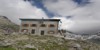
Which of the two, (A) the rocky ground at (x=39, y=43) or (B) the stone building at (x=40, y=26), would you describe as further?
(B) the stone building at (x=40, y=26)

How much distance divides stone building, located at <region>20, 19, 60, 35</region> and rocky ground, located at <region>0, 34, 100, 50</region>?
12.9m

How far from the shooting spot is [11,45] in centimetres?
7412

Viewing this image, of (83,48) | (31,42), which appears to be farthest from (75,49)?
(31,42)

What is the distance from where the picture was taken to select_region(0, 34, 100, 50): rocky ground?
73250 millimetres

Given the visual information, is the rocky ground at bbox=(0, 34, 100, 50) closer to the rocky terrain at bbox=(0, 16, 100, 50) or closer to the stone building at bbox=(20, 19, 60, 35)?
the rocky terrain at bbox=(0, 16, 100, 50)

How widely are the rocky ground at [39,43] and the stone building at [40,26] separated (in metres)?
12.9

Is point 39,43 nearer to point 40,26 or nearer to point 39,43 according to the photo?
point 39,43

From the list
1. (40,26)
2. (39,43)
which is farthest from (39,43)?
(40,26)

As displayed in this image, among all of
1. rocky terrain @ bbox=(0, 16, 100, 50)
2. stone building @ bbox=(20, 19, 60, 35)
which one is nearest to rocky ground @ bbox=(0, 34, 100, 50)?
rocky terrain @ bbox=(0, 16, 100, 50)

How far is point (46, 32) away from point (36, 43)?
2143cm

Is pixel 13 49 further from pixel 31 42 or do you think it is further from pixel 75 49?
pixel 75 49

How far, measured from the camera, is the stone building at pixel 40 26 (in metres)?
97.9

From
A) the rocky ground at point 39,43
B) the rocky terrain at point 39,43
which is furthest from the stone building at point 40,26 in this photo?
the rocky ground at point 39,43

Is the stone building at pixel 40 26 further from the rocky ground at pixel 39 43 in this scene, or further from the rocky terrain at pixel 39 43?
the rocky ground at pixel 39 43
